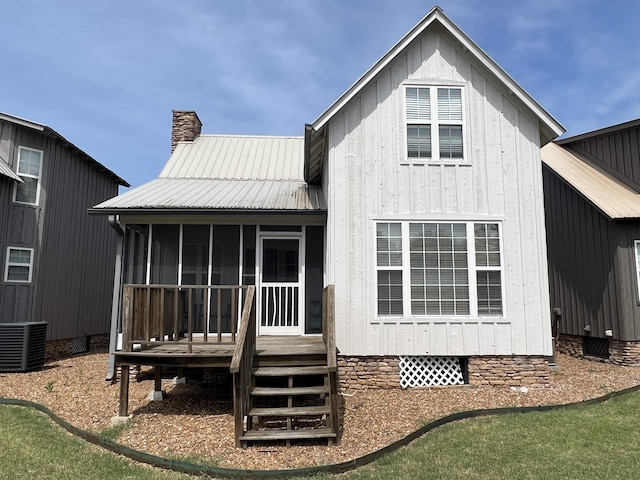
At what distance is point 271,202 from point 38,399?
5455 millimetres

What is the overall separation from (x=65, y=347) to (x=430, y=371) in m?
10.7

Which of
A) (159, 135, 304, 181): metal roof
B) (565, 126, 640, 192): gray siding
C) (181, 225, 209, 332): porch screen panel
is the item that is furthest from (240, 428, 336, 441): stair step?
(565, 126, 640, 192): gray siding

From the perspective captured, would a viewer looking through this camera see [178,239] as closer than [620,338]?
Yes

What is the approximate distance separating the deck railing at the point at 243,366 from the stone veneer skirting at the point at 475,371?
2240 millimetres

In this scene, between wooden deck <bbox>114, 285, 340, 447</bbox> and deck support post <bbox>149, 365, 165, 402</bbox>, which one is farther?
deck support post <bbox>149, 365, 165, 402</bbox>

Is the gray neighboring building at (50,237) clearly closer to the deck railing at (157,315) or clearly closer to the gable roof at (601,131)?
the deck railing at (157,315)

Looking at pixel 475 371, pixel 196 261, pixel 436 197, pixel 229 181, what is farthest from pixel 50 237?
pixel 475 371

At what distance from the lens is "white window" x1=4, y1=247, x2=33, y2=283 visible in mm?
11469

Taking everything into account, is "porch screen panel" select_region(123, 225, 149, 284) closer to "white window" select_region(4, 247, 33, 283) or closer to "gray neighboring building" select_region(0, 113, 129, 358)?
"gray neighboring building" select_region(0, 113, 129, 358)

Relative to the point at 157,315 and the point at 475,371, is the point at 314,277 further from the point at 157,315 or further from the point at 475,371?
the point at 475,371

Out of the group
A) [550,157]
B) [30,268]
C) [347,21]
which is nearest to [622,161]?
[550,157]

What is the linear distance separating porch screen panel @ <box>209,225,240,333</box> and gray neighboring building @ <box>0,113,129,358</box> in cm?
605

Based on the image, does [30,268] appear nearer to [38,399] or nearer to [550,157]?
Result: [38,399]

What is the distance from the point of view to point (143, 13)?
A: 32.3ft
